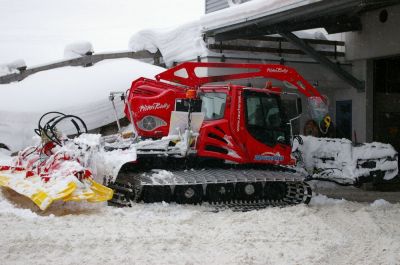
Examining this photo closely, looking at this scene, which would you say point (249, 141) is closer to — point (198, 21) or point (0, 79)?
point (198, 21)

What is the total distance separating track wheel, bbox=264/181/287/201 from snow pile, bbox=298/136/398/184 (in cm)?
120

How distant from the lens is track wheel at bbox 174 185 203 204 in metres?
9.01

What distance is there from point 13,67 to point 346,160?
12.2 meters

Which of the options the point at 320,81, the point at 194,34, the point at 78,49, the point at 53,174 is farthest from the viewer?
the point at 78,49

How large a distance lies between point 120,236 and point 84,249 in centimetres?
67

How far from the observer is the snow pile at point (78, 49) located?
57.9ft

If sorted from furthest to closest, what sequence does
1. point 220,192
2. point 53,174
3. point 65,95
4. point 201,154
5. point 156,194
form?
point 65,95 < point 201,154 < point 220,192 < point 156,194 < point 53,174

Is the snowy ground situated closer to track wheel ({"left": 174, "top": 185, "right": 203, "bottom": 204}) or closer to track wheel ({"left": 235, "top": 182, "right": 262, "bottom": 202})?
track wheel ({"left": 174, "top": 185, "right": 203, "bottom": 204})

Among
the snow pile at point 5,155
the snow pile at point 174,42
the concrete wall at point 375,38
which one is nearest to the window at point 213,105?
the snow pile at point 174,42

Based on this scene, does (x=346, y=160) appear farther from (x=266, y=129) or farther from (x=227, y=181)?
(x=227, y=181)

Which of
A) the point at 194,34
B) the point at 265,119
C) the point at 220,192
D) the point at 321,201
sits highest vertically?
the point at 194,34

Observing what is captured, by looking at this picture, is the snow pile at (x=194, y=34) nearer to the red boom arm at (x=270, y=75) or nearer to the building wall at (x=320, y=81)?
the building wall at (x=320, y=81)

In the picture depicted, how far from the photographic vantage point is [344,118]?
56.0ft

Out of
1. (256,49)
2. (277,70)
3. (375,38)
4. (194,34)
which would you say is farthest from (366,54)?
(277,70)
